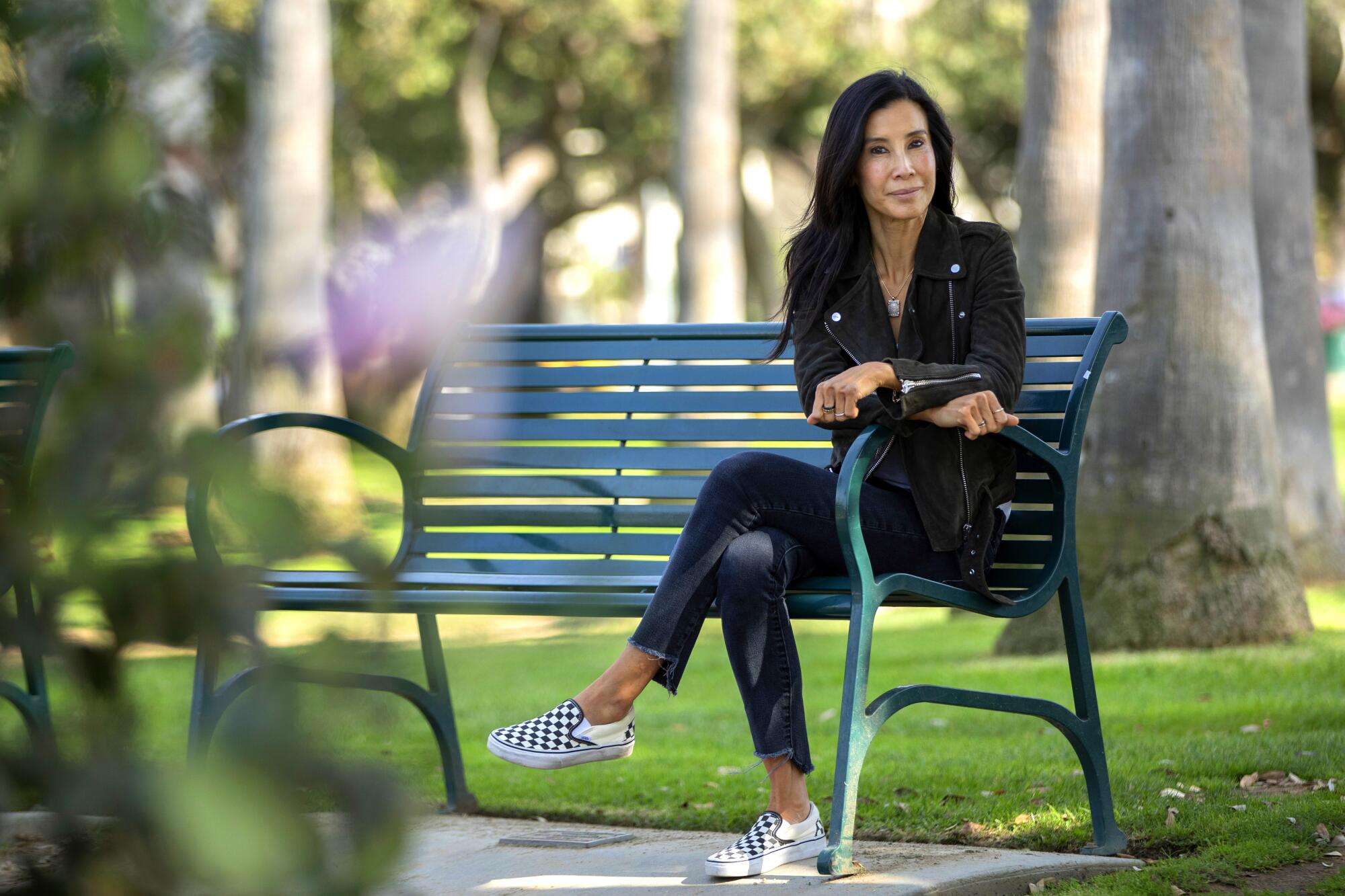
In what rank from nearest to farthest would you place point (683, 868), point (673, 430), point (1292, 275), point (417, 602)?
point (417, 602), point (683, 868), point (673, 430), point (1292, 275)

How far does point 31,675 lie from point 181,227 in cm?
25

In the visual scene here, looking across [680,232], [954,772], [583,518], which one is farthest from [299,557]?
[680,232]

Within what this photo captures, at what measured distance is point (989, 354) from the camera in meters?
3.21

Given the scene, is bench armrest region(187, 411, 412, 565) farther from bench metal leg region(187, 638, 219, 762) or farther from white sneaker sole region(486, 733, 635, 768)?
white sneaker sole region(486, 733, 635, 768)

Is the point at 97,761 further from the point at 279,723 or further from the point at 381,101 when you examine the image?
the point at 381,101

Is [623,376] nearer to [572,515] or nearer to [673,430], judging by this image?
[673,430]

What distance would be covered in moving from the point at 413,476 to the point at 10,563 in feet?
0.72

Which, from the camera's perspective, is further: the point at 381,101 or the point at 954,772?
the point at 381,101

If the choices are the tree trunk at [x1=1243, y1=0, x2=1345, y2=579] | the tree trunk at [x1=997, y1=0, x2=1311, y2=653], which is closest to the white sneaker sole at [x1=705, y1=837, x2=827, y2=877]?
the tree trunk at [x1=997, y1=0, x2=1311, y2=653]

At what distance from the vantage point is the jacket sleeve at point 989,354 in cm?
307

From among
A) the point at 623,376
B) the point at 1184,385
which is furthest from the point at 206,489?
the point at 1184,385

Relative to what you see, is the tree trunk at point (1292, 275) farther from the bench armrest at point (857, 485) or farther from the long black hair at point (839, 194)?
the bench armrest at point (857, 485)

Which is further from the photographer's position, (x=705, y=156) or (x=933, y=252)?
(x=705, y=156)

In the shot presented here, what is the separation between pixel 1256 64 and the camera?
7938 mm
